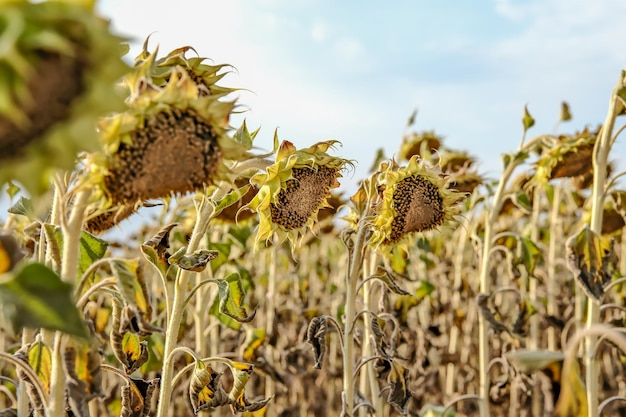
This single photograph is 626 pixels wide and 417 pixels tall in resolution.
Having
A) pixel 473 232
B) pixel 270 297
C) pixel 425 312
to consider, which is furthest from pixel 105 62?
pixel 425 312

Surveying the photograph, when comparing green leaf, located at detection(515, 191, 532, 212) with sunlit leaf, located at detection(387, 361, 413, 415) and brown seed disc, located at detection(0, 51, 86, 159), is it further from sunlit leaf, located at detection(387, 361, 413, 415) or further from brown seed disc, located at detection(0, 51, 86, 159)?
brown seed disc, located at detection(0, 51, 86, 159)

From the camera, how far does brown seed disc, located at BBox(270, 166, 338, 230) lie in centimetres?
193

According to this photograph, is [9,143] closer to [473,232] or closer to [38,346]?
[38,346]

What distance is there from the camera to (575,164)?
120 inches


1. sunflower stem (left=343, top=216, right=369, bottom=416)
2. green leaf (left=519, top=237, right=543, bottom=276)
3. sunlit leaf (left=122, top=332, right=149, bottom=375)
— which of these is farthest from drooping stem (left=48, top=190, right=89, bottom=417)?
green leaf (left=519, top=237, right=543, bottom=276)

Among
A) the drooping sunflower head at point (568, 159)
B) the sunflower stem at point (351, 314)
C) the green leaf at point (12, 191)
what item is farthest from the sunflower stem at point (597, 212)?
the green leaf at point (12, 191)

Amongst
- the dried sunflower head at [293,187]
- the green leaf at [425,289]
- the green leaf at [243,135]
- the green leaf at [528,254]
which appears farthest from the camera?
the green leaf at [425,289]

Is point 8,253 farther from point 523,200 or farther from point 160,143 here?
point 523,200

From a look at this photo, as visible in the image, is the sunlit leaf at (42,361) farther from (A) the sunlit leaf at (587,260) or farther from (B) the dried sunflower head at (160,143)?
(A) the sunlit leaf at (587,260)

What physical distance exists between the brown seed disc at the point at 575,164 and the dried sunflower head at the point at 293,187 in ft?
4.55

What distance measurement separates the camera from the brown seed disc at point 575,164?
9.70 feet

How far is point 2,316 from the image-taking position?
1.03 m

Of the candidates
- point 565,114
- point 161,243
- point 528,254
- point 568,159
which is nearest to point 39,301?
point 161,243

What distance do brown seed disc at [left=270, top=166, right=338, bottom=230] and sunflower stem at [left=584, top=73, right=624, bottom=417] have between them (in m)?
1.11
